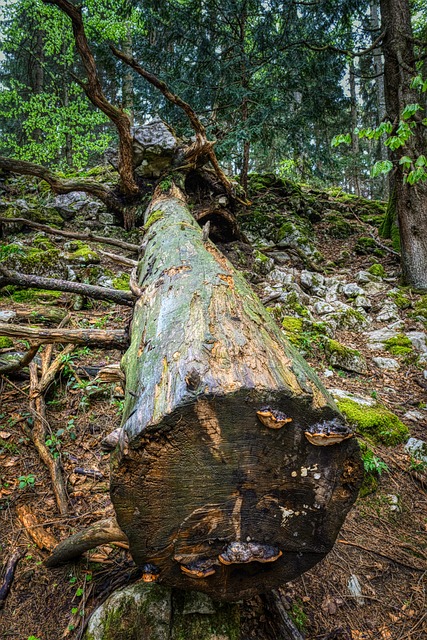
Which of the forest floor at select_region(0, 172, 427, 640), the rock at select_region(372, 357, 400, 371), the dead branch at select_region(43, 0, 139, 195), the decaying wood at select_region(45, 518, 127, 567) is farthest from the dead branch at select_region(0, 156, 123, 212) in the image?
the rock at select_region(372, 357, 400, 371)

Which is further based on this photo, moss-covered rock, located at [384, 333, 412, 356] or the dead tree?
moss-covered rock, located at [384, 333, 412, 356]

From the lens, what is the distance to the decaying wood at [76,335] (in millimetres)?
2734

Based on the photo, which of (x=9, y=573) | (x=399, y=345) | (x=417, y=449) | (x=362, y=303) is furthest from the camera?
(x=362, y=303)

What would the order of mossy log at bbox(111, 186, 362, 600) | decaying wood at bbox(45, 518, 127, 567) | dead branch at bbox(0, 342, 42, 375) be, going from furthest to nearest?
dead branch at bbox(0, 342, 42, 375), decaying wood at bbox(45, 518, 127, 567), mossy log at bbox(111, 186, 362, 600)

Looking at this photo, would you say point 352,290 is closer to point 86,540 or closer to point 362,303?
point 362,303

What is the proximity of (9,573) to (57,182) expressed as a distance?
6308 millimetres

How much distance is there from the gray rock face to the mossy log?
5.89m

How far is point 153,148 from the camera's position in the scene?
6383 millimetres

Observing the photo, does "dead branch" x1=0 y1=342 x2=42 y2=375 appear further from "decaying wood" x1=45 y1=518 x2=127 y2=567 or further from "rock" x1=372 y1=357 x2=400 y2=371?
"rock" x1=372 y1=357 x2=400 y2=371

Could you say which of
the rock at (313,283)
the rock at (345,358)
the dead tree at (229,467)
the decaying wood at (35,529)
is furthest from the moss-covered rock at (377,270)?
the decaying wood at (35,529)

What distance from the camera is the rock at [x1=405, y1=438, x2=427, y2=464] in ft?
10.6

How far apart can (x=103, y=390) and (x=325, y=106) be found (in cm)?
940

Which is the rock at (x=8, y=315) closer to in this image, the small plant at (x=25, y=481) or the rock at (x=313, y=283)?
the small plant at (x=25, y=481)

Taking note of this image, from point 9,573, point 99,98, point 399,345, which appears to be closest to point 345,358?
point 399,345
